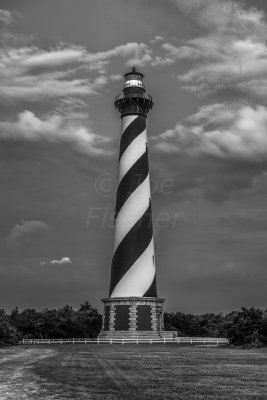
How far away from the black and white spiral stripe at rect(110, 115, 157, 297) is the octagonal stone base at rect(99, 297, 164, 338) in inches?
29.7

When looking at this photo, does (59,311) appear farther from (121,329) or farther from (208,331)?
(208,331)

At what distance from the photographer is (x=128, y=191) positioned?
4716 cm

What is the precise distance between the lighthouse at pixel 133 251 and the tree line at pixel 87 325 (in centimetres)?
793

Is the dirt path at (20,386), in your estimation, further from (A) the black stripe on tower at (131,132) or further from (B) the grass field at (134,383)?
(A) the black stripe on tower at (131,132)

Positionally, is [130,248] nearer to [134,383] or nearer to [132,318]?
[132,318]

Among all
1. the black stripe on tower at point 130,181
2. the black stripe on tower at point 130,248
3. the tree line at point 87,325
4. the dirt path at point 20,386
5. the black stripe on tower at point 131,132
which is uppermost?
the black stripe on tower at point 131,132

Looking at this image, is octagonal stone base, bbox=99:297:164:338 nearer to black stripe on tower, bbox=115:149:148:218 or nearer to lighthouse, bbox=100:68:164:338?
lighthouse, bbox=100:68:164:338

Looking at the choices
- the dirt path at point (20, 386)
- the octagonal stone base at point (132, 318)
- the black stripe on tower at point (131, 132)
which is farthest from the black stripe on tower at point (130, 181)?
the dirt path at point (20, 386)

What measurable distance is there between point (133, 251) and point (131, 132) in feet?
41.1

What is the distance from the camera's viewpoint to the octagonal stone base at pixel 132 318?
144 ft

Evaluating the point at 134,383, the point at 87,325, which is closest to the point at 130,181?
the point at 87,325

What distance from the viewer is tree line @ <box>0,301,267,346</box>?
3684cm

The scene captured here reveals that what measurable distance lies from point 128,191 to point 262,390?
36.5 metres

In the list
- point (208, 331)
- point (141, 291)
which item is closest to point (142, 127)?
point (141, 291)
